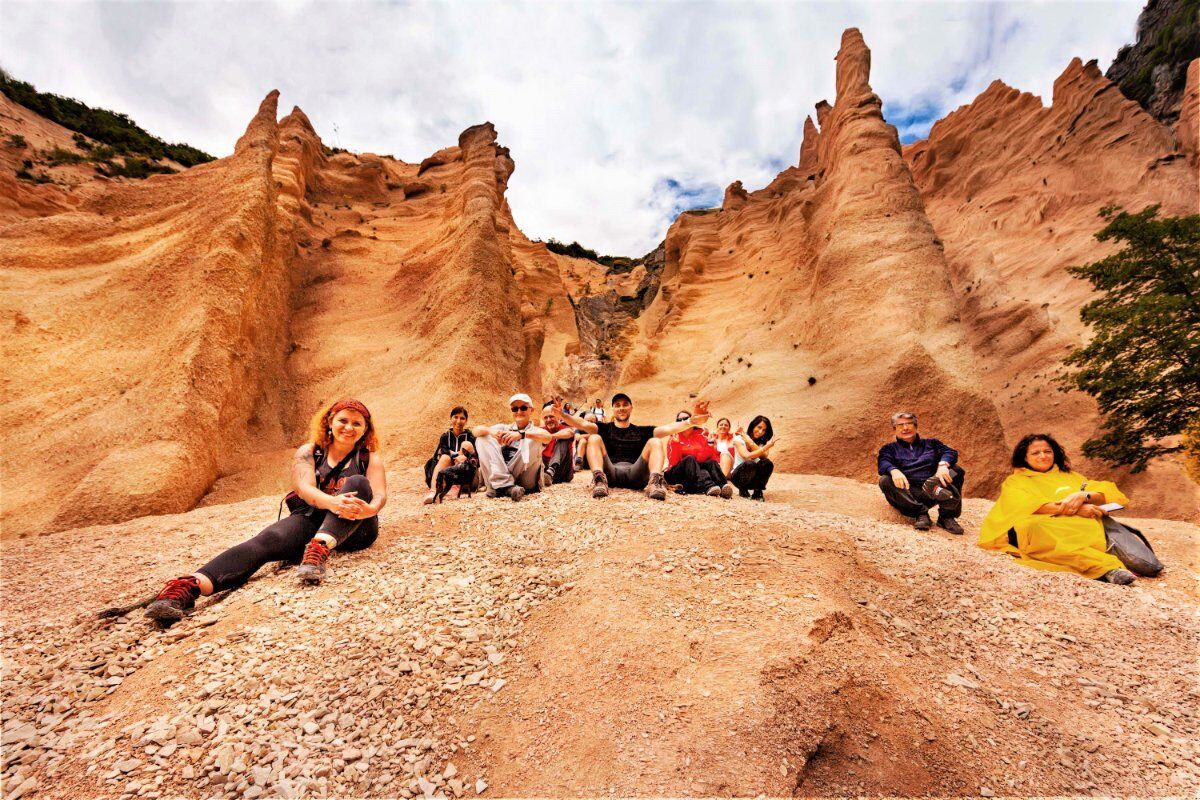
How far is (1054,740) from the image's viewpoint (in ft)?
6.89

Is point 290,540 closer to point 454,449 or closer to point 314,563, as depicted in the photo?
point 314,563

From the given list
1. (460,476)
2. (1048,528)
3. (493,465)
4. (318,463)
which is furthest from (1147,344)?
(318,463)

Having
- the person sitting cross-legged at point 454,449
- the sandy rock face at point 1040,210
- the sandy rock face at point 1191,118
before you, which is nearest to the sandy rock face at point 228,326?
the person sitting cross-legged at point 454,449

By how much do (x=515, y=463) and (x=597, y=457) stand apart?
977 mm

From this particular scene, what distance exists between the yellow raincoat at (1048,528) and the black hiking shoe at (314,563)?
18.6 feet

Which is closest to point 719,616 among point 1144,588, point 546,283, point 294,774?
point 294,774

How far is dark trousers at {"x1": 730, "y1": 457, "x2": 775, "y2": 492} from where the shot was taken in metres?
6.37

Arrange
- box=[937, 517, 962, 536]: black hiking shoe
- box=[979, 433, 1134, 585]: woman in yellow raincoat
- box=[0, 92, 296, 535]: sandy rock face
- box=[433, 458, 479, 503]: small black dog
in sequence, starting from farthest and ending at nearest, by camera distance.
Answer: box=[0, 92, 296, 535]: sandy rock face, box=[433, 458, 479, 503]: small black dog, box=[937, 517, 962, 536]: black hiking shoe, box=[979, 433, 1134, 585]: woman in yellow raincoat

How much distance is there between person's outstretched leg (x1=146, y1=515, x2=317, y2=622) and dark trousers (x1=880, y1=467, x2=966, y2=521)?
20.0 feet

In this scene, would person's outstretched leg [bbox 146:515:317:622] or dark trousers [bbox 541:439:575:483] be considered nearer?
person's outstretched leg [bbox 146:515:317:622]

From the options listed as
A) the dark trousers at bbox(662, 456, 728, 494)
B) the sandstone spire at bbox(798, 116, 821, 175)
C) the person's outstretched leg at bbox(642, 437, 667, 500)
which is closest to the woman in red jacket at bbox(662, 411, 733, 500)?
the dark trousers at bbox(662, 456, 728, 494)

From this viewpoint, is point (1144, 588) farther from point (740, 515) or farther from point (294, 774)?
point (294, 774)

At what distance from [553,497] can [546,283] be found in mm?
18390

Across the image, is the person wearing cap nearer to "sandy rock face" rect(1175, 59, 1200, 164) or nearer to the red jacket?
the red jacket
